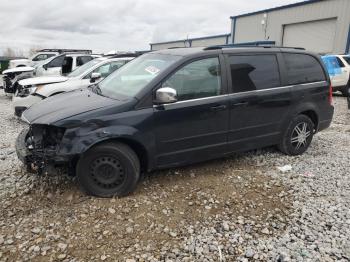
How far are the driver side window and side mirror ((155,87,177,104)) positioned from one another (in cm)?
22

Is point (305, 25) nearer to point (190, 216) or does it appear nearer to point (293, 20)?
point (293, 20)

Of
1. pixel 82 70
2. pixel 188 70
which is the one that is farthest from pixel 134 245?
pixel 82 70

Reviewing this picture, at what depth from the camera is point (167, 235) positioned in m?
3.23

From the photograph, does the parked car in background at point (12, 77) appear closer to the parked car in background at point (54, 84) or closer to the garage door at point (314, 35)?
the parked car in background at point (54, 84)

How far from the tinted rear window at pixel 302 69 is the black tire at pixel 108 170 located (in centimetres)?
288

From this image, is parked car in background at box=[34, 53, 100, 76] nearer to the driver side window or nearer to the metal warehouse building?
the driver side window

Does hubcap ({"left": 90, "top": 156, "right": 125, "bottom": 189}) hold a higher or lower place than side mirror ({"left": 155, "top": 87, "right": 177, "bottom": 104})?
lower

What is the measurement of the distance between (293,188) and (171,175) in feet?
5.33

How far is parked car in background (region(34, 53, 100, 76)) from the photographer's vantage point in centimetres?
1260

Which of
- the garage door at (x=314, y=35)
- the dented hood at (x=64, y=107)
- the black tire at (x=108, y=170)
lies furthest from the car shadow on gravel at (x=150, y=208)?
the garage door at (x=314, y=35)

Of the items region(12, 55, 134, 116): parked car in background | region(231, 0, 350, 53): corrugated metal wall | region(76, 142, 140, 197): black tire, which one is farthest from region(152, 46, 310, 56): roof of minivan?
region(231, 0, 350, 53): corrugated metal wall

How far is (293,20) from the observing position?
21.5m

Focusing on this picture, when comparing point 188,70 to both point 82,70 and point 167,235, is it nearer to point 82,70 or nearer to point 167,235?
point 167,235

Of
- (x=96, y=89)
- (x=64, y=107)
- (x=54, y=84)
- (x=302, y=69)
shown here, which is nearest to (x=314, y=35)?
(x=302, y=69)
